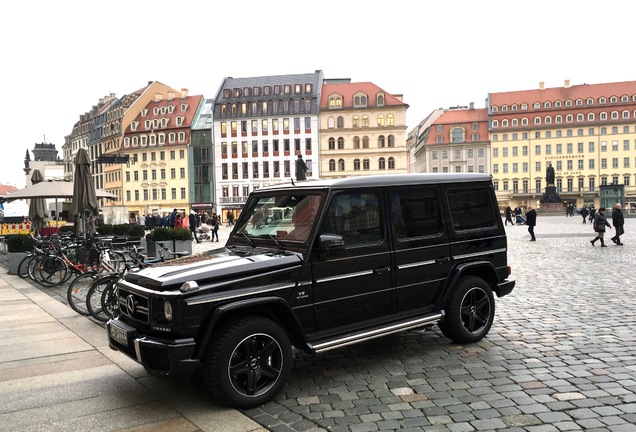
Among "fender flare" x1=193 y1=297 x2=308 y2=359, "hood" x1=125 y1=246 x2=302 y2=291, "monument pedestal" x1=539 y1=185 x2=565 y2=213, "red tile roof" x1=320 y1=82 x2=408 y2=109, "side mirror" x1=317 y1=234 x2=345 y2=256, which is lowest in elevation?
"monument pedestal" x1=539 y1=185 x2=565 y2=213

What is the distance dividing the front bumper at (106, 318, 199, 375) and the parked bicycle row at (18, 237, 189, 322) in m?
2.95

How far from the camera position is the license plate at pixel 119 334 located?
4895mm

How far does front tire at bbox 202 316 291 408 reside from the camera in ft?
15.0

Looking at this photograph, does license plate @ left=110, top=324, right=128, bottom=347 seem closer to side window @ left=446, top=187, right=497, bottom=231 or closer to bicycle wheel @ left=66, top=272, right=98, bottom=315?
side window @ left=446, top=187, right=497, bottom=231

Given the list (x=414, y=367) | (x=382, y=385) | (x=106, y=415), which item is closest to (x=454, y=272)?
(x=414, y=367)

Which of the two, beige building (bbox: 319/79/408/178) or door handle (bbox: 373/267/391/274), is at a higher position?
beige building (bbox: 319/79/408/178)

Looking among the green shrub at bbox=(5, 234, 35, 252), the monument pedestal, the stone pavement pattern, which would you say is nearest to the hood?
the stone pavement pattern

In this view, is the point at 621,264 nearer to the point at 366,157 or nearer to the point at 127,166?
the point at 366,157

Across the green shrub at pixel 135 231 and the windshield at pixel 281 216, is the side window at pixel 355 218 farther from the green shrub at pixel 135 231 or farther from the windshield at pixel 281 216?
the green shrub at pixel 135 231

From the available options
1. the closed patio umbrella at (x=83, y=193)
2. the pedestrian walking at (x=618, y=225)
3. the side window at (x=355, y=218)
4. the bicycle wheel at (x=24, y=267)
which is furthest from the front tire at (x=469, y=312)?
the pedestrian walking at (x=618, y=225)

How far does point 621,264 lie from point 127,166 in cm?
8236

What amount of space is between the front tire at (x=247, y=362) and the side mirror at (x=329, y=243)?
819 millimetres

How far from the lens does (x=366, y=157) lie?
7912 cm

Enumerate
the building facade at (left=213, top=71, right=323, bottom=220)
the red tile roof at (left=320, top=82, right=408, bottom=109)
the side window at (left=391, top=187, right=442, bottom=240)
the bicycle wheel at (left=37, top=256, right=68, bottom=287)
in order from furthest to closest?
1. the building facade at (left=213, top=71, right=323, bottom=220)
2. the red tile roof at (left=320, top=82, right=408, bottom=109)
3. the bicycle wheel at (left=37, top=256, right=68, bottom=287)
4. the side window at (left=391, top=187, right=442, bottom=240)
